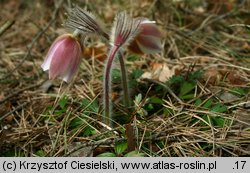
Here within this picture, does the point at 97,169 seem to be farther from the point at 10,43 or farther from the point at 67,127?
the point at 10,43

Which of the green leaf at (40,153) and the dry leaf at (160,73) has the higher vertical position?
the dry leaf at (160,73)

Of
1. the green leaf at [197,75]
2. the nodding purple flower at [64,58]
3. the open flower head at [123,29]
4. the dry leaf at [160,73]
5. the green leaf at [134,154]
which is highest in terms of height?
the open flower head at [123,29]

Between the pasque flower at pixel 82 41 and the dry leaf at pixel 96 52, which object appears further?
the dry leaf at pixel 96 52

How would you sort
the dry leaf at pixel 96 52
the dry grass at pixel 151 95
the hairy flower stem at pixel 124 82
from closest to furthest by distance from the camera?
the dry grass at pixel 151 95 < the hairy flower stem at pixel 124 82 < the dry leaf at pixel 96 52

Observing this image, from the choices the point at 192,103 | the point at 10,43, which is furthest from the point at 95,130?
the point at 10,43

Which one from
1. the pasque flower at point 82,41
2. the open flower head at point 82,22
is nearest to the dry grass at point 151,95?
the pasque flower at point 82,41

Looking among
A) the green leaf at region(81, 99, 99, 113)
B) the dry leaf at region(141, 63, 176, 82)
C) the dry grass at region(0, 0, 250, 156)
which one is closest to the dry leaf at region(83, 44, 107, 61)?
the dry grass at region(0, 0, 250, 156)

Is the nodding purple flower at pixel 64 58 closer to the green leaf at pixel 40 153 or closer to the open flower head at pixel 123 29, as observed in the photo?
the open flower head at pixel 123 29
